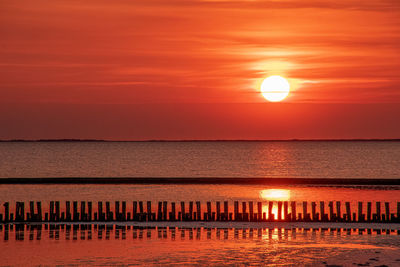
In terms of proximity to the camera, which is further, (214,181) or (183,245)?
(214,181)

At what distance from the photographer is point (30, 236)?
113ft

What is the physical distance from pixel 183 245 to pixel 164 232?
4.34 m

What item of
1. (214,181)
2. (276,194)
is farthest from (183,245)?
(214,181)

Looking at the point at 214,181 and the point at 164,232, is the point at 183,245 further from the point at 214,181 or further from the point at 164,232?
the point at 214,181

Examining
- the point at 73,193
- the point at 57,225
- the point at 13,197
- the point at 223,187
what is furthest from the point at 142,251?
the point at 223,187

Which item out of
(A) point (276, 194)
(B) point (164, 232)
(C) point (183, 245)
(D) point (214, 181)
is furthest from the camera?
(D) point (214, 181)

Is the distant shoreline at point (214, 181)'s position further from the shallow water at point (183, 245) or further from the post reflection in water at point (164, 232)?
the shallow water at point (183, 245)

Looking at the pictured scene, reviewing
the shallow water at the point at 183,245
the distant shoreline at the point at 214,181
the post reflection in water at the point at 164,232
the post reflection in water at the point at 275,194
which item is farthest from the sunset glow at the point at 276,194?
the shallow water at the point at 183,245

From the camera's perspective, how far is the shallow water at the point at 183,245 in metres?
28.3

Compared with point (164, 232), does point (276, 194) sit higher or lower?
higher

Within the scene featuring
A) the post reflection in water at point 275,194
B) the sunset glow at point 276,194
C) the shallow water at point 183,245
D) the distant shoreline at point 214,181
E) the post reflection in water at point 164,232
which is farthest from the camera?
the distant shoreline at point 214,181

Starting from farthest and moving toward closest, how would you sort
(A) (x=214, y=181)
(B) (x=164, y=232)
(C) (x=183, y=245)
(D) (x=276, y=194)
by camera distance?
(A) (x=214, y=181)
(D) (x=276, y=194)
(B) (x=164, y=232)
(C) (x=183, y=245)

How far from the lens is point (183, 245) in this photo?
31859 mm

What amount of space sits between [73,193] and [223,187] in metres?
18.4
